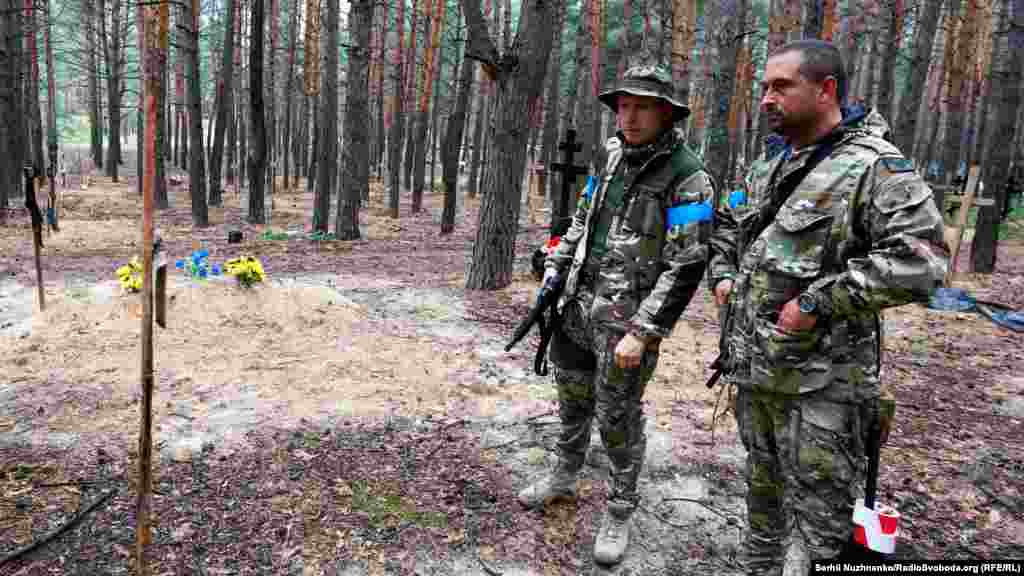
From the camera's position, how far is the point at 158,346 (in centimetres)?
536

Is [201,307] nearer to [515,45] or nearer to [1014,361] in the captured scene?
[515,45]

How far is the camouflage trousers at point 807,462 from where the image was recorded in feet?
6.94

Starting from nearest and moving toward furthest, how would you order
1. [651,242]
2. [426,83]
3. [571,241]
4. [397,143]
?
1. [651,242]
2. [571,241]
3. [397,143]
4. [426,83]

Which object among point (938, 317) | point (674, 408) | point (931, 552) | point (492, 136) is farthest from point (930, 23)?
point (931, 552)

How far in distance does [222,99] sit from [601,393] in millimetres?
17338

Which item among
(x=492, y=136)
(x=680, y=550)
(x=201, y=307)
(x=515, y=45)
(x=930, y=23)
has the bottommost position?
(x=680, y=550)

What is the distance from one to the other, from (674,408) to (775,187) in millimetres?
2859

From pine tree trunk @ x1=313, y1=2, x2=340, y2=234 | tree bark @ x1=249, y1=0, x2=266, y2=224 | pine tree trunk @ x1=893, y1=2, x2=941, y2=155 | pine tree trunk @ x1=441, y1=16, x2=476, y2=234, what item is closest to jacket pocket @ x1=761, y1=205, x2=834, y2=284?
pine tree trunk @ x1=441, y1=16, x2=476, y2=234

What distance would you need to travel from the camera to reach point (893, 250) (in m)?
1.90

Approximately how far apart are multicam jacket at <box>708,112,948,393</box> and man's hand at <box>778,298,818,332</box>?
35 millimetres

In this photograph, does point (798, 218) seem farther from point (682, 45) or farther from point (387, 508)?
point (682, 45)

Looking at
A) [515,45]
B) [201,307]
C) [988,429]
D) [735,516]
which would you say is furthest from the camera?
[515,45]

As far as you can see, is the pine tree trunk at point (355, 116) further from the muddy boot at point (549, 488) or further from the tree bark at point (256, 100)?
the muddy boot at point (549, 488)

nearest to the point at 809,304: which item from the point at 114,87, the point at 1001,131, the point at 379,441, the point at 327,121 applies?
the point at 379,441
